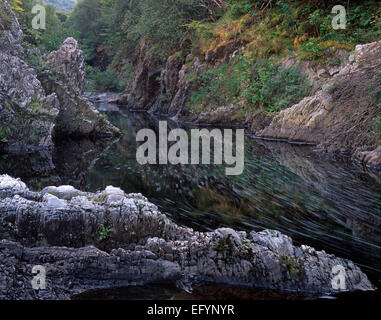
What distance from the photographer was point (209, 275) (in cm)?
421

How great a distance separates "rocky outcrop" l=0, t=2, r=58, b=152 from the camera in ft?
41.5

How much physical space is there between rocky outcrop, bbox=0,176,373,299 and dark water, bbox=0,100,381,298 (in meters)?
0.87

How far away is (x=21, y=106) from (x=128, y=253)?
10458 millimetres

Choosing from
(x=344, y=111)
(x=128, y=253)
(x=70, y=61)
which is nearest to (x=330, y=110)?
(x=344, y=111)

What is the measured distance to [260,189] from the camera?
8047mm

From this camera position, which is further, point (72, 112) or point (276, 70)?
point (276, 70)

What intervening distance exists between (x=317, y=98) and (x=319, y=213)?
911cm

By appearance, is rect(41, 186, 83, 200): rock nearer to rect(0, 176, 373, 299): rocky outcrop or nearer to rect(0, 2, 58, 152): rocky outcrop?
rect(0, 176, 373, 299): rocky outcrop

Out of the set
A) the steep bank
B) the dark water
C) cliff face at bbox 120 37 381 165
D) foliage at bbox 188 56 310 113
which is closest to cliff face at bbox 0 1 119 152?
the dark water

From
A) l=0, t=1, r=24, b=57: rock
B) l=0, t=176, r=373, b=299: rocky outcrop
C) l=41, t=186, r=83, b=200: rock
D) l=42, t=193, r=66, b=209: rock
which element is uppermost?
l=0, t=1, r=24, b=57: rock

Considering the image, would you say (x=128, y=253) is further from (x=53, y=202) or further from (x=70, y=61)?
(x=70, y=61)

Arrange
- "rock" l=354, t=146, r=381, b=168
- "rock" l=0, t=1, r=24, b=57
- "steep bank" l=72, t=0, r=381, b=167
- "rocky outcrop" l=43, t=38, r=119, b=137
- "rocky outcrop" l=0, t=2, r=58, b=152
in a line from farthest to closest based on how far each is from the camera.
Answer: "rocky outcrop" l=43, t=38, r=119, b=137 < "rock" l=0, t=1, r=24, b=57 < "rocky outcrop" l=0, t=2, r=58, b=152 < "steep bank" l=72, t=0, r=381, b=167 < "rock" l=354, t=146, r=381, b=168

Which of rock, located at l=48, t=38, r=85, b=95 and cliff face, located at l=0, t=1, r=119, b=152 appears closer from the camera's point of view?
cliff face, located at l=0, t=1, r=119, b=152

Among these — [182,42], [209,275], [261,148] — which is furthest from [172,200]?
[182,42]
